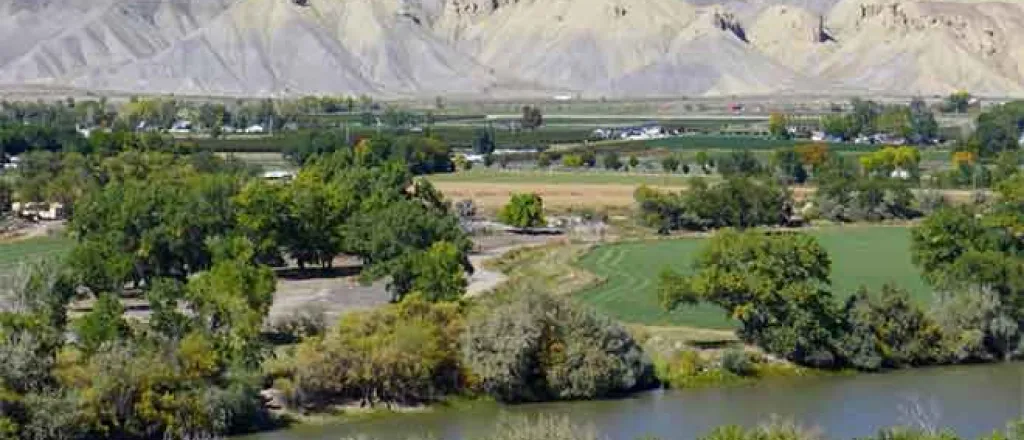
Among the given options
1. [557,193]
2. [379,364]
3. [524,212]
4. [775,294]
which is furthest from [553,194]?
[379,364]

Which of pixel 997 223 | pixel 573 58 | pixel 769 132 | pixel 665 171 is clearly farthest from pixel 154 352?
pixel 573 58

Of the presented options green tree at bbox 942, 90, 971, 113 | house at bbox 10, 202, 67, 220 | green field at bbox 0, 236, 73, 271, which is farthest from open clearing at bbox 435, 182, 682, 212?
green tree at bbox 942, 90, 971, 113

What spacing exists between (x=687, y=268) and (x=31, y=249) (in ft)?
73.9

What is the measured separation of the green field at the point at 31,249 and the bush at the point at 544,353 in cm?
2444

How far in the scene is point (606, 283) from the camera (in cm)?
5259

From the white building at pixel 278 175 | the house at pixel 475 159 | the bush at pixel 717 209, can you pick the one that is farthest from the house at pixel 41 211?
the house at pixel 475 159

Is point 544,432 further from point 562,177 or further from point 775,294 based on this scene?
point 562,177

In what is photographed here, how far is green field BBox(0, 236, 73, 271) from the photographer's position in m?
59.2

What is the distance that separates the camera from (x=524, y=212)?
69062mm

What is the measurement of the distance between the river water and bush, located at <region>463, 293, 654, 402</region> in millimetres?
459

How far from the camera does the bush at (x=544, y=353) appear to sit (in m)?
36.2

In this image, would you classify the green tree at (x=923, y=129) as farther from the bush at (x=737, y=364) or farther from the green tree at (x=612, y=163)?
the bush at (x=737, y=364)

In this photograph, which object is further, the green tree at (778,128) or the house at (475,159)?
the green tree at (778,128)

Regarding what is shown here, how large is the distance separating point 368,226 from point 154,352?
20054mm
